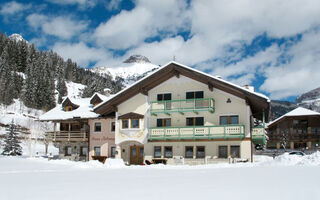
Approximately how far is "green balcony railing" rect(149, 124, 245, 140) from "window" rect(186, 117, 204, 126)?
1039mm

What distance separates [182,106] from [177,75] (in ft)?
9.80

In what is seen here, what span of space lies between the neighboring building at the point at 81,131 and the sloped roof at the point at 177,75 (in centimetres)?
240

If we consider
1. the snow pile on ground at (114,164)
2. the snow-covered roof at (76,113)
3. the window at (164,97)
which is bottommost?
the snow pile on ground at (114,164)

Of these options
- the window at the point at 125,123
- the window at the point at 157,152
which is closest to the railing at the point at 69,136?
the window at the point at 125,123

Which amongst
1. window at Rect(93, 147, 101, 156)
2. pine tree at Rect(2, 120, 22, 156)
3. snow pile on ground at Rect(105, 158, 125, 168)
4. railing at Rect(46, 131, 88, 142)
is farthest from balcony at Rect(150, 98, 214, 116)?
pine tree at Rect(2, 120, 22, 156)

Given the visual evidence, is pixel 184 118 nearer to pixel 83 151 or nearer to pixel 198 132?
pixel 198 132

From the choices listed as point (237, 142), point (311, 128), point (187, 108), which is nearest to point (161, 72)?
point (187, 108)

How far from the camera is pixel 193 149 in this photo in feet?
99.5

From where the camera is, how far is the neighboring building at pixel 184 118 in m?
28.8

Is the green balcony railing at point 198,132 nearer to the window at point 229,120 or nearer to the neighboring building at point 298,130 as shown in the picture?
the window at point 229,120

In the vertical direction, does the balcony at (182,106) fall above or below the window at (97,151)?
above

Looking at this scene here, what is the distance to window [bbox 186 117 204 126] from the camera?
30.8 metres

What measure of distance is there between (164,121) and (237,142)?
7.25m

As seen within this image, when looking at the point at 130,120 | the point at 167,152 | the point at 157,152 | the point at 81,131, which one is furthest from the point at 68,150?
the point at 167,152
